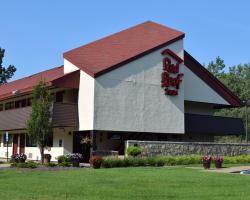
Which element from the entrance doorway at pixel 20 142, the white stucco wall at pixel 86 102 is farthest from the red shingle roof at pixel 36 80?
the entrance doorway at pixel 20 142

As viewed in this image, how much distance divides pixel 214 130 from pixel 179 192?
2746 cm

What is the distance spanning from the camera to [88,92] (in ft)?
113

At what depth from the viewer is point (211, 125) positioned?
42781 millimetres

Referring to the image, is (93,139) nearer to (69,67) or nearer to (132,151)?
(132,151)

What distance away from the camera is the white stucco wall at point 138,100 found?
34406 millimetres

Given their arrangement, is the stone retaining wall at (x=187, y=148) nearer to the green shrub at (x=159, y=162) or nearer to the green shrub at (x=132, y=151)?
the green shrub at (x=132, y=151)

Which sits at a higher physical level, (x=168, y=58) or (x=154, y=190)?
(x=168, y=58)

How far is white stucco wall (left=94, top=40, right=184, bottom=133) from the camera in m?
34.4

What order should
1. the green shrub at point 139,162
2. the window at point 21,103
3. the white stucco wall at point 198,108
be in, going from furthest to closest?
1. the window at point 21,103
2. the white stucco wall at point 198,108
3. the green shrub at point 139,162

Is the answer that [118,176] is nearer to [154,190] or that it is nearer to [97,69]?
[154,190]

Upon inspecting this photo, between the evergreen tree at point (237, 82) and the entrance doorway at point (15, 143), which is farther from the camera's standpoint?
the evergreen tree at point (237, 82)

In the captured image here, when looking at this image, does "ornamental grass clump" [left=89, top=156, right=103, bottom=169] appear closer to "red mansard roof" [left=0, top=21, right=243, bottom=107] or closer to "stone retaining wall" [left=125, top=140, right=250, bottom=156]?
"stone retaining wall" [left=125, top=140, right=250, bottom=156]

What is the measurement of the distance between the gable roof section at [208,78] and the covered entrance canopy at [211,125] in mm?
1943

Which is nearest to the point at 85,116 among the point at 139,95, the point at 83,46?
the point at 139,95
